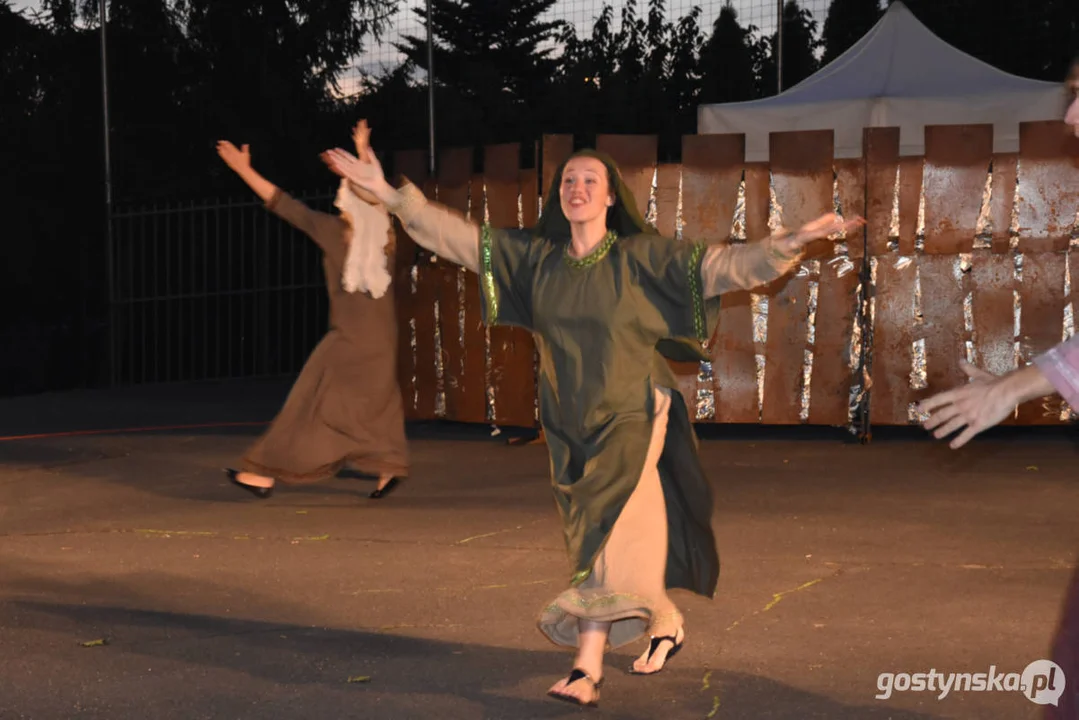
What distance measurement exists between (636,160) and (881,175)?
1.78m

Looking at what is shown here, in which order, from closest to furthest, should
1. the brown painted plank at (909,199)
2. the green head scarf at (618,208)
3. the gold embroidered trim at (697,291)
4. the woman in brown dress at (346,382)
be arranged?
the gold embroidered trim at (697,291) → the green head scarf at (618,208) → the woman in brown dress at (346,382) → the brown painted plank at (909,199)

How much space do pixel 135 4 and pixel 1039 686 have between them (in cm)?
3002

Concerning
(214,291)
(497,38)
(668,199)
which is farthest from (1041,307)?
(497,38)

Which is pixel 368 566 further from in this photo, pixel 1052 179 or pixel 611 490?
pixel 1052 179

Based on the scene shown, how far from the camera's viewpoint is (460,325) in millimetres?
13844

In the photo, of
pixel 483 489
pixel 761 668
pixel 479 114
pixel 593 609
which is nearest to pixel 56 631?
pixel 593 609

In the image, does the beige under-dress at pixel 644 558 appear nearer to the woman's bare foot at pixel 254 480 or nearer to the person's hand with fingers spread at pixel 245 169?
the person's hand with fingers spread at pixel 245 169

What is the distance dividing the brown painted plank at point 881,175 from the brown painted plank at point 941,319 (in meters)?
0.36

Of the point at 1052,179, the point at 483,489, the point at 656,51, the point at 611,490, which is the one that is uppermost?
the point at 656,51

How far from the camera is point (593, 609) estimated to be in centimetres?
564

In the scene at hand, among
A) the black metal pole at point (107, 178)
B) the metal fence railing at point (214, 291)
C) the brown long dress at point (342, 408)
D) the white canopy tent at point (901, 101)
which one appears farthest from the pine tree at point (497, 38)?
the brown long dress at point (342, 408)

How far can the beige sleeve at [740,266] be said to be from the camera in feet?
18.0

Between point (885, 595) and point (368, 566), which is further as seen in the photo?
point (368, 566)

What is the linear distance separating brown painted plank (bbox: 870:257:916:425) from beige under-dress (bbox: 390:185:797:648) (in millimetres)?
6791
